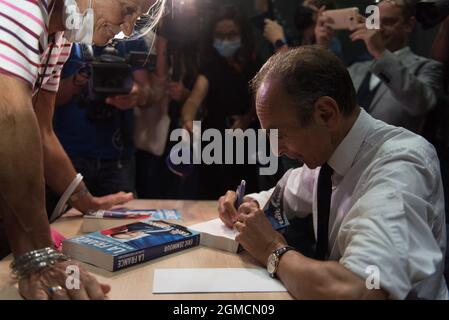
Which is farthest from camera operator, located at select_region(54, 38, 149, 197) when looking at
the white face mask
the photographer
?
the white face mask

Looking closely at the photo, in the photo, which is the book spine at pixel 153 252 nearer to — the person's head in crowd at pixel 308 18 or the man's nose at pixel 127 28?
the man's nose at pixel 127 28

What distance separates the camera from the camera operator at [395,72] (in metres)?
1.91

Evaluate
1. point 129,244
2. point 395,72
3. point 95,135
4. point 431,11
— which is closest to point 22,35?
→ point 129,244

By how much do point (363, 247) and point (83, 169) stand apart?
1.55 metres

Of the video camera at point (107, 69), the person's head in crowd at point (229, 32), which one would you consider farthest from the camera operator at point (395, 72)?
the video camera at point (107, 69)

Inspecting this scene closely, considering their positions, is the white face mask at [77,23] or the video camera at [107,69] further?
the video camera at [107,69]

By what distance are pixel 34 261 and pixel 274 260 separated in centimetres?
49

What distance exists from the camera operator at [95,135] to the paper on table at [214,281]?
1163 mm

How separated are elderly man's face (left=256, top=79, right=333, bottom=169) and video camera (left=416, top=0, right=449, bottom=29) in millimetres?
843

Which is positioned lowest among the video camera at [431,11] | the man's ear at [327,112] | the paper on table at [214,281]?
the paper on table at [214,281]

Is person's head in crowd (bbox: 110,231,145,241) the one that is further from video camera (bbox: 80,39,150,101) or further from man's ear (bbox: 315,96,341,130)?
video camera (bbox: 80,39,150,101)

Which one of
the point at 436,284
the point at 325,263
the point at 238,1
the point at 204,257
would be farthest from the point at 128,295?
the point at 238,1

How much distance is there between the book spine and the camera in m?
1.05

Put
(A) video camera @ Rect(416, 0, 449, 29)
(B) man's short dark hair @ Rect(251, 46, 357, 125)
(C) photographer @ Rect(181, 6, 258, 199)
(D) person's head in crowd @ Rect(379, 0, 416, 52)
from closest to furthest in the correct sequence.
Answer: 1. (B) man's short dark hair @ Rect(251, 46, 357, 125)
2. (A) video camera @ Rect(416, 0, 449, 29)
3. (D) person's head in crowd @ Rect(379, 0, 416, 52)
4. (C) photographer @ Rect(181, 6, 258, 199)
